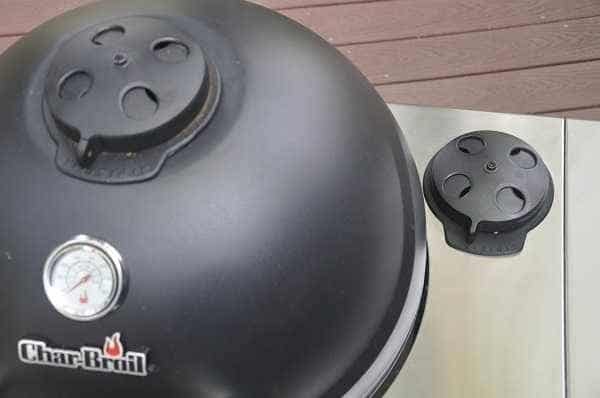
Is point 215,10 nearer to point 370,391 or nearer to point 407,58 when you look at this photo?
point 370,391

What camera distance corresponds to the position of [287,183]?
2.34ft

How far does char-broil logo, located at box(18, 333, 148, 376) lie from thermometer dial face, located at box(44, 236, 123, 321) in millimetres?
28

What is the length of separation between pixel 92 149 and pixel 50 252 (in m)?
0.09

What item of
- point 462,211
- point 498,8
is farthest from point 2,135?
point 498,8

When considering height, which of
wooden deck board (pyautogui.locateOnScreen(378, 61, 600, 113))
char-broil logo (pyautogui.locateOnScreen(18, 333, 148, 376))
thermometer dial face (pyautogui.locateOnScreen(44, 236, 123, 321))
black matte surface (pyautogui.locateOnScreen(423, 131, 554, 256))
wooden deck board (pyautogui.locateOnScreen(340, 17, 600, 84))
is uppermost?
thermometer dial face (pyautogui.locateOnScreen(44, 236, 123, 321))

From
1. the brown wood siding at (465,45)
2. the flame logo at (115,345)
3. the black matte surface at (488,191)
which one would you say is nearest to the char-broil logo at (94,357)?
the flame logo at (115,345)

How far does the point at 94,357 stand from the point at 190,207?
0.15 m

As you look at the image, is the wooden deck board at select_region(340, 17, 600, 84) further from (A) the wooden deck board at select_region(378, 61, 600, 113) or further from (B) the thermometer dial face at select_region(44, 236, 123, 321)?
(B) the thermometer dial face at select_region(44, 236, 123, 321)

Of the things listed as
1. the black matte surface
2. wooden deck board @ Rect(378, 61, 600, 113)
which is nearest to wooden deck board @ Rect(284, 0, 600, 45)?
wooden deck board @ Rect(378, 61, 600, 113)

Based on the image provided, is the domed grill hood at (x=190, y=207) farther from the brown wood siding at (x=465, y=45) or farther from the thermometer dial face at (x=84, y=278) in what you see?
the brown wood siding at (x=465, y=45)

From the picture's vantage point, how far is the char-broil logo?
686 millimetres

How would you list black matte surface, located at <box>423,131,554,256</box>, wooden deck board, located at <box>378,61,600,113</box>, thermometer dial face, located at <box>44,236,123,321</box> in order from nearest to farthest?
thermometer dial face, located at <box>44,236,123,321</box>, black matte surface, located at <box>423,131,554,256</box>, wooden deck board, located at <box>378,61,600,113</box>

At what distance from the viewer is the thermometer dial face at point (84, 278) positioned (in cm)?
68

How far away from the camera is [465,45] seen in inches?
73.7
